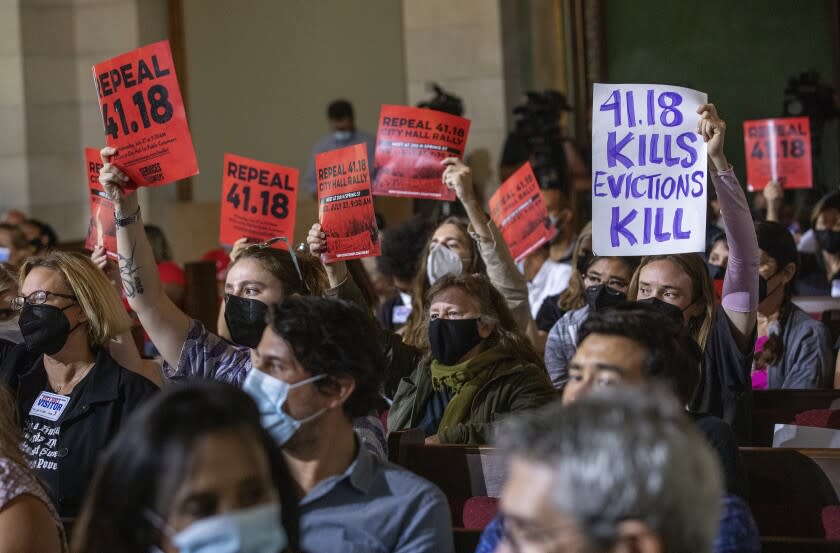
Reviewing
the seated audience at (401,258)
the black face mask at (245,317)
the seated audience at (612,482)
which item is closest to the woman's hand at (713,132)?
the black face mask at (245,317)

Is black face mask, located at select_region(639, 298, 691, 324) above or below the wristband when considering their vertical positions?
below

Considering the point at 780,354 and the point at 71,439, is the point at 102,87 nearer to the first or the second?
the point at 71,439

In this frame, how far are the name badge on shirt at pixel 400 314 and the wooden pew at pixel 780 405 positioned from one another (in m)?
2.24

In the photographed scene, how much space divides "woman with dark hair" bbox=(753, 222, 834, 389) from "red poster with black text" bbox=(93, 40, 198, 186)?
217 centimetres

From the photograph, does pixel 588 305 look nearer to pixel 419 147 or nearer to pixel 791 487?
pixel 419 147

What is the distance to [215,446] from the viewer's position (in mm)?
1889

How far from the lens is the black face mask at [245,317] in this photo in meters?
3.64

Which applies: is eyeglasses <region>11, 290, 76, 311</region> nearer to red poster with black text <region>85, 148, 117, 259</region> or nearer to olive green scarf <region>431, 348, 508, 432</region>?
red poster with black text <region>85, 148, 117, 259</region>

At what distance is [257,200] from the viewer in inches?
197

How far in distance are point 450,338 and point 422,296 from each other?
1155 mm

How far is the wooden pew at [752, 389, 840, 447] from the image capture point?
3846mm

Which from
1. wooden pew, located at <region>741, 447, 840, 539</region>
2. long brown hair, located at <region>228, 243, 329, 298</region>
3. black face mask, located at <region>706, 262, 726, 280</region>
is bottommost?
wooden pew, located at <region>741, 447, 840, 539</region>

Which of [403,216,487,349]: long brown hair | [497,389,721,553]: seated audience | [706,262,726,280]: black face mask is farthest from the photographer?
[706,262,726,280]: black face mask

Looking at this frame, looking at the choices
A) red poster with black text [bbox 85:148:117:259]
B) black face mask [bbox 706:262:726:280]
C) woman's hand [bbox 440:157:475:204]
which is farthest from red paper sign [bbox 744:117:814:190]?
red poster with black text [bbox 85:148:117:259]
